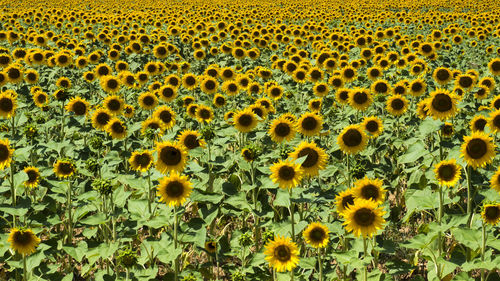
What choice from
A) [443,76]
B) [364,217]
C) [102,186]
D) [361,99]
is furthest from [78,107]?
[443,76]

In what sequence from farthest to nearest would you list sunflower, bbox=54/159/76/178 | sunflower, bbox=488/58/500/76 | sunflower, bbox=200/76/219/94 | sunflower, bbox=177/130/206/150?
1. sunflower, bbox=488/58/500/76
2. sunflower, bbox=200/76/219/94
3. sunflower, bbox=177/130/206/150
4. sunflower, bbox=54/159/76/178

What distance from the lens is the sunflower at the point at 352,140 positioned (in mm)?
4688

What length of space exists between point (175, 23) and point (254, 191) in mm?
15318

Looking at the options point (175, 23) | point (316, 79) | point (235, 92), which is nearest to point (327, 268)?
point (235, 92)

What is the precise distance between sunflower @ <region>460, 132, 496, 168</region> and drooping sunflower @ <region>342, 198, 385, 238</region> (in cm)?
105

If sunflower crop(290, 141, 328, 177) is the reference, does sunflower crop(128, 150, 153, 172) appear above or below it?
below

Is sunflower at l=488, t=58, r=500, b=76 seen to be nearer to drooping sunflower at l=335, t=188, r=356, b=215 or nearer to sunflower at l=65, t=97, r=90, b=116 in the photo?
drooping sunflower at l=335, t=188, r=356, b=215

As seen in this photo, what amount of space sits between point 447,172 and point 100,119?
4.63 m

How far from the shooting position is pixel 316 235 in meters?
3.85

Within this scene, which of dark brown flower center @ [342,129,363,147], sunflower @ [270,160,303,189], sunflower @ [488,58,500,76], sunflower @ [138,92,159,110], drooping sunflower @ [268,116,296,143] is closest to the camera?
sunflower @ [270,160,303,189]

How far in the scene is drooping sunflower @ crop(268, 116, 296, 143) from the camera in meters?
5.26

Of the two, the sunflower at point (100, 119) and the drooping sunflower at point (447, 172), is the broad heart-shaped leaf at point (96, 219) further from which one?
the drooping sunflower at point (447, 172)

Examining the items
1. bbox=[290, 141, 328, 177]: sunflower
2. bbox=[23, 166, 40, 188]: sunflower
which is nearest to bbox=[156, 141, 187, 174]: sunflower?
bbox=[290, 141, 328, 177]: sunflower

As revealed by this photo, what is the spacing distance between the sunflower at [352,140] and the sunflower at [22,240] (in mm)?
3188
